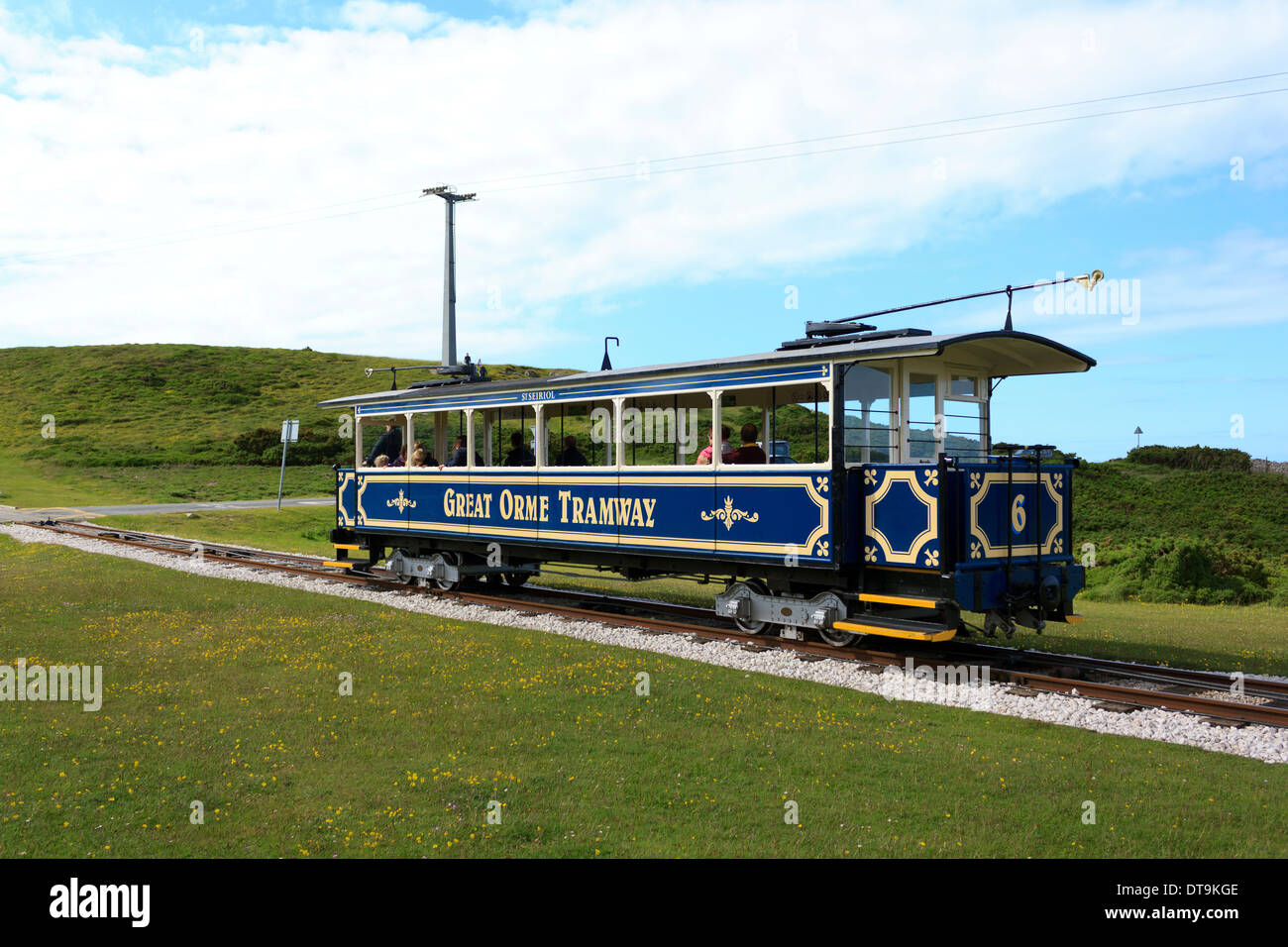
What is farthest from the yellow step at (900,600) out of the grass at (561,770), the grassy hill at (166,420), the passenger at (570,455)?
the grassy hill at (166,420)

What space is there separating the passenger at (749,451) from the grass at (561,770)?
106 inches

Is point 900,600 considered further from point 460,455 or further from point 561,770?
point 460,455

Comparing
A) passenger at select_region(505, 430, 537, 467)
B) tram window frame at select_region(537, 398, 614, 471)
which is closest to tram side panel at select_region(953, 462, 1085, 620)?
tram window frame at select_region(537, 398, 614, 471)

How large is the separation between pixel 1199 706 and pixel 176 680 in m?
9.35

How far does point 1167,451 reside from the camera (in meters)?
33.5

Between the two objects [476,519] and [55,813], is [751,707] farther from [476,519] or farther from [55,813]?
[476,519]

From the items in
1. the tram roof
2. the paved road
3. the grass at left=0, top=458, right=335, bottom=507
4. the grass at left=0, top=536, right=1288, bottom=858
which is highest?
the tram roof

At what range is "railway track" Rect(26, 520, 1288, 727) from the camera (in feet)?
27.2

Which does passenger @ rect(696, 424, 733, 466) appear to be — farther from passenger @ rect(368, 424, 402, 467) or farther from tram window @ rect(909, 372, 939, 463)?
passenger @ rect(368, 424, 402, 467)

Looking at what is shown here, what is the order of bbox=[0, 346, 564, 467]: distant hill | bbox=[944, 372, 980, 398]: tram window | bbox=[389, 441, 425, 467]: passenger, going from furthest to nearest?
bbox=[0, 346, 564, 467]: distant hill → bbox=[389, 441, 425, 467]: passenger → bbox=[944, 372, 980, 398]: tram window

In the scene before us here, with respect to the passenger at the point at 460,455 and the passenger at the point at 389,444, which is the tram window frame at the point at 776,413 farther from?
the passenger at the point at 389,444

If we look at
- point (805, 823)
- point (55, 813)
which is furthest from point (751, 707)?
point (55, 813)

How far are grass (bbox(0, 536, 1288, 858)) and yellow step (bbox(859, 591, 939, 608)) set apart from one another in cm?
132

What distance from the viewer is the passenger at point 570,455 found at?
45.2ft
